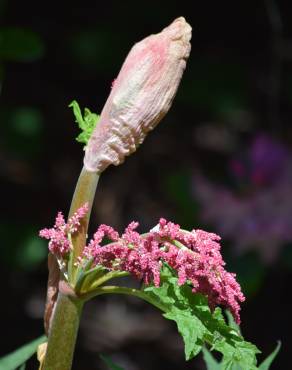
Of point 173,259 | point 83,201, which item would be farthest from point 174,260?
point 83,201

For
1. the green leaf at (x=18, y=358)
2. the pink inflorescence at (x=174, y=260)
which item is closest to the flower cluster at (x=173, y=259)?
the pink inflorescence at (x=174, y=260)

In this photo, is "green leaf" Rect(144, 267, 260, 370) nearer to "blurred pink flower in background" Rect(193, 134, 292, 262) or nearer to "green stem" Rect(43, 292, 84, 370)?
"green stem" Rect(43, 292, 84, 370)

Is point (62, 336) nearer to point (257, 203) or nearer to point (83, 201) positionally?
point (83, 201)

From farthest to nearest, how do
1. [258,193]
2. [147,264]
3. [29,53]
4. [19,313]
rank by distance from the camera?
[19,313], [258,193], [29,53], [147,264]

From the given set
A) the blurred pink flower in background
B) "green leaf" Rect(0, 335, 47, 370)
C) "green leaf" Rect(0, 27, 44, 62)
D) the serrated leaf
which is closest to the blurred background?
the blurred pink flower in background

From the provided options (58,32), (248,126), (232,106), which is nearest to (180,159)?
(248,126)

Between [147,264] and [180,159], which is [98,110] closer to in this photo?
[180,159]
